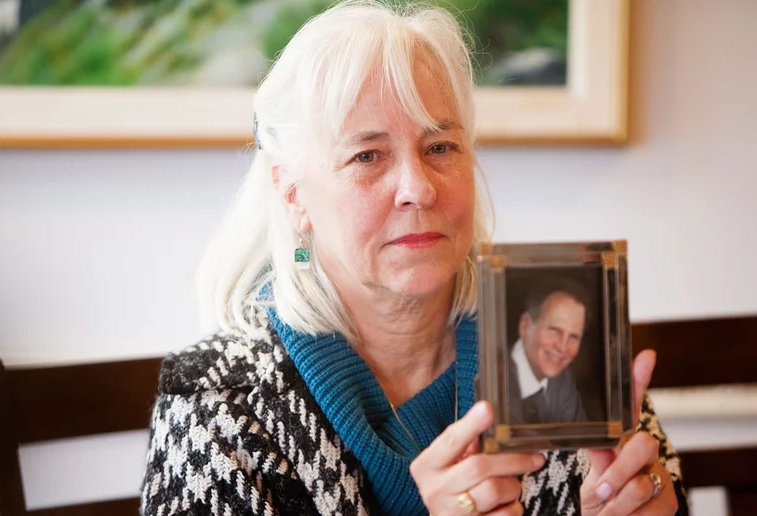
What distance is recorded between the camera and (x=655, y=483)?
92 cm

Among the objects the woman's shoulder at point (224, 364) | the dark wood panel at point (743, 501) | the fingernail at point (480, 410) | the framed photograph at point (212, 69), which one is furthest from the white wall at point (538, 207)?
the fingernail at point (480, 410)

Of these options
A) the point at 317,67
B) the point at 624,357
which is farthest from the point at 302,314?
the point at 624,357

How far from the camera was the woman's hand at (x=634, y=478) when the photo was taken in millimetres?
873

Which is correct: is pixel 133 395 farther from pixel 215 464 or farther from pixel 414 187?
pixel 414 187

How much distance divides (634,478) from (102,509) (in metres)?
0.89

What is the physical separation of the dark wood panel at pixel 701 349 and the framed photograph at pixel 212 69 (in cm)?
55

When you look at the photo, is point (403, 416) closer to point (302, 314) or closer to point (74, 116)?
point (302, 314)

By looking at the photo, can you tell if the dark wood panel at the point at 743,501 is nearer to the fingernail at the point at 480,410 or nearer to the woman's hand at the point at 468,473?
the woman's hand at the point at 468,473

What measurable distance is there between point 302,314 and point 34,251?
88 cm

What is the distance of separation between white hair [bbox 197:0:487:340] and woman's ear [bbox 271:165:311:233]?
1cm

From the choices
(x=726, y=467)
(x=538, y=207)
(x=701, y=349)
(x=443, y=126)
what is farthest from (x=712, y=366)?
(x=443, y=126)

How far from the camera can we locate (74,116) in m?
1.74

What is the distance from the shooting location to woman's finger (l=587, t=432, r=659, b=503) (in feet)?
2.85

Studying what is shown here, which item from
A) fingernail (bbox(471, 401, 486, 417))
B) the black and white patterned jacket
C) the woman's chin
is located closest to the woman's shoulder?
the black and white patterned jacket
